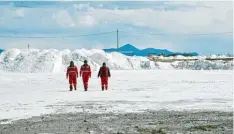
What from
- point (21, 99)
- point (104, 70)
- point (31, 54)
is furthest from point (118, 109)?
point (31, 54)

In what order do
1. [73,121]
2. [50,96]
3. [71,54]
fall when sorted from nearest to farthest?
[73,121]
[50,96]
[71,54]

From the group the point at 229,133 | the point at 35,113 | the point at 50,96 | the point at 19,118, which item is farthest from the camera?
the point at 50,96

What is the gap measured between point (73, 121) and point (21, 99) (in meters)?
7.24

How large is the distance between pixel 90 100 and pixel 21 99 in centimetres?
287

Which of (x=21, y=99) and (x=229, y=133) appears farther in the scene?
(x=21, y=99)

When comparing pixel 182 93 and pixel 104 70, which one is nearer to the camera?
pixel 182 93

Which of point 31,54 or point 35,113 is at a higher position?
point 31,54

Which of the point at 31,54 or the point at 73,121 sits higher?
the point at 31,54

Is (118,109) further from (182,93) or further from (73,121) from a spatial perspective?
(182,93)

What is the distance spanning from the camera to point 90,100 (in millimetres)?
19312

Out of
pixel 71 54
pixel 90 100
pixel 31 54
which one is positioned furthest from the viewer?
pixel 71 54

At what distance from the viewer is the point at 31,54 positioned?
170ft

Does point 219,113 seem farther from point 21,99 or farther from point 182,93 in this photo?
point 21,99

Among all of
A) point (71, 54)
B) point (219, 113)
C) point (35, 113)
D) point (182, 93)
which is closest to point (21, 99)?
point (35, 113)
